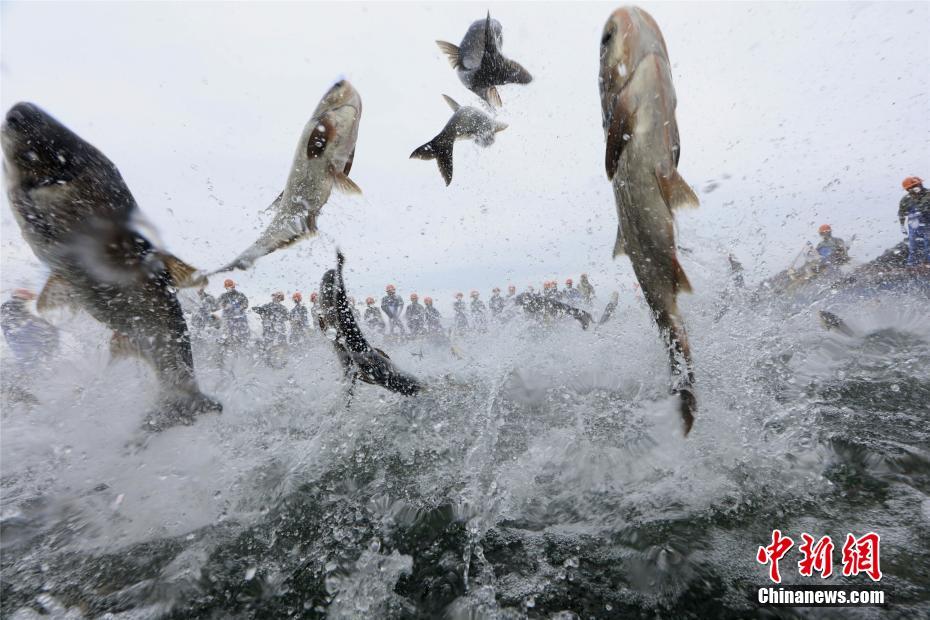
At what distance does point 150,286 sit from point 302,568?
273 centimetres

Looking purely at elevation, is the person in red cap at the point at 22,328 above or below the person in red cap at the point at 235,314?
below

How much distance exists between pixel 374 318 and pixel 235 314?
19.4 feet

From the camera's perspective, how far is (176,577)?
197cm

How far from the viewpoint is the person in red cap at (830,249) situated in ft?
28.9

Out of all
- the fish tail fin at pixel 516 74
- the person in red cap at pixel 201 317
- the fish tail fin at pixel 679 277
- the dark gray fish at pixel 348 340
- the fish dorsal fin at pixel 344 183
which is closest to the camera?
the fish tail fin at pixel 679 277

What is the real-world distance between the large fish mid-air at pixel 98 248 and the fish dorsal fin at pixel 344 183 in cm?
161

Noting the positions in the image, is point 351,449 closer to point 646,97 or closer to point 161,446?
point 161,446

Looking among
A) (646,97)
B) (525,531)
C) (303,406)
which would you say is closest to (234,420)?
(303,406)

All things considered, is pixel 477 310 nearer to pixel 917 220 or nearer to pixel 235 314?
pixel 235 314

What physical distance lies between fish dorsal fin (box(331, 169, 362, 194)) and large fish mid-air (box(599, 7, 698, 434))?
8.51 feet

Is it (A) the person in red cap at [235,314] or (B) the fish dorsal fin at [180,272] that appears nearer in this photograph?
(B) the fish dorsal fin at [180,272]

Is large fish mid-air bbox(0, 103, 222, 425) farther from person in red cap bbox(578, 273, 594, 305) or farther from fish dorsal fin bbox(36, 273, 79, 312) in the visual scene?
person in red cap bbox(578, 273, 594, 305)

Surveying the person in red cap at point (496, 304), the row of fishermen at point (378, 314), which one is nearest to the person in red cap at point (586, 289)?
the row of fishermen at point (378, 314)

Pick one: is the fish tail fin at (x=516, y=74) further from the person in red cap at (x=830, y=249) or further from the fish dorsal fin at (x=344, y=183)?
the person in red cap at (x=830, y=249)
